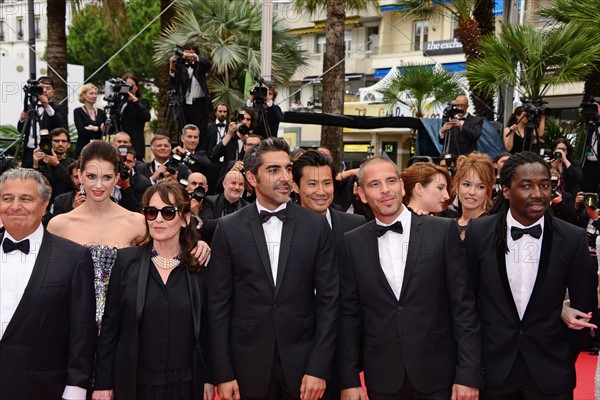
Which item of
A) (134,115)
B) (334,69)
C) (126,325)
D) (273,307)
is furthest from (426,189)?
(334,69)

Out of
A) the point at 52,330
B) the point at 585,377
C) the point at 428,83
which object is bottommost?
the point at 585,377

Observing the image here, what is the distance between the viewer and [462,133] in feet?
27.1

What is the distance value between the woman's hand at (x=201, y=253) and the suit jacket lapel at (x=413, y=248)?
97 centimetres

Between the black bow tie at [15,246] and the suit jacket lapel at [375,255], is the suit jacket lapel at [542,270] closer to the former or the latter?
the suit jacket lapel at [375,255]

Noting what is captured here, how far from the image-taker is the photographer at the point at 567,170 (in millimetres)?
7270

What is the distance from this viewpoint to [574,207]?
654cm

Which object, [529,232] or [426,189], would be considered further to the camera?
[426,189]

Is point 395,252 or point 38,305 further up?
point 395,252

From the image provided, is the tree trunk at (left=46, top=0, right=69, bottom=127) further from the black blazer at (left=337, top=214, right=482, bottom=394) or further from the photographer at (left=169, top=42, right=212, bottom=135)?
the black blazer at (left=337, top=214, right=482, bottom=394)

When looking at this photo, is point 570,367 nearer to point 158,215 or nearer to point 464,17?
point 158,215

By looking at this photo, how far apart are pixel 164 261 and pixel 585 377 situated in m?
3.61

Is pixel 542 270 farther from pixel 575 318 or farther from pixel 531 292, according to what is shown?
pixel 575 318

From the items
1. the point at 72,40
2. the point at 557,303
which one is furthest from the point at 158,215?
the point at 72,40

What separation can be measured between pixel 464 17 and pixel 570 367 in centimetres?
971
